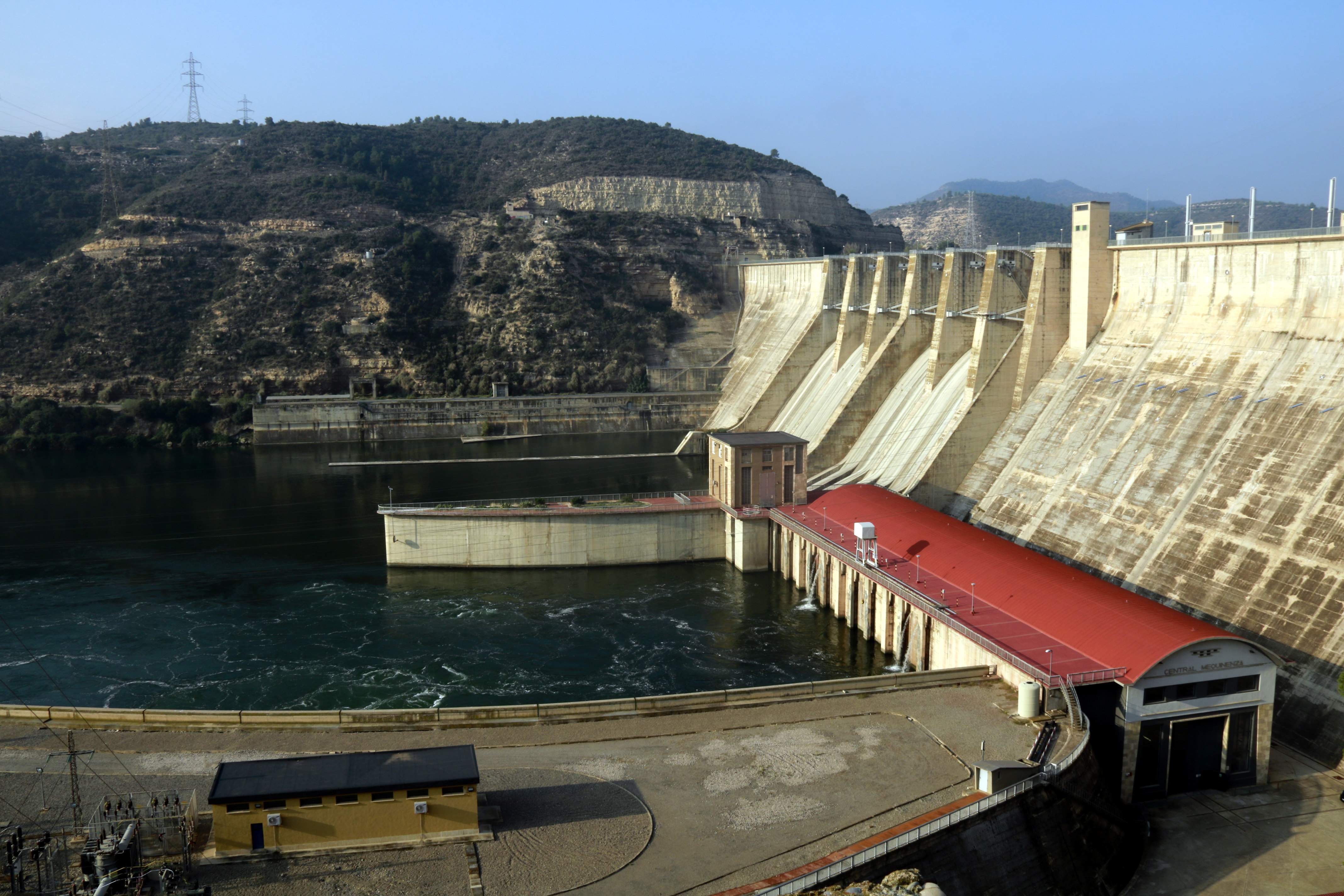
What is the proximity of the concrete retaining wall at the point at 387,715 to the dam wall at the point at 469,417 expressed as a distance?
52283mm

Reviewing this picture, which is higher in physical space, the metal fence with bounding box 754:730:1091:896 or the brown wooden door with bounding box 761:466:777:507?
the brown wooden door with bounding box 761:466:777:507

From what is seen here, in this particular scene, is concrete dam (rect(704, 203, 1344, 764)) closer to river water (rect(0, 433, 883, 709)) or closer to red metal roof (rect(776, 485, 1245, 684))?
red metal roof (rect(776, 485, 1245, 684))

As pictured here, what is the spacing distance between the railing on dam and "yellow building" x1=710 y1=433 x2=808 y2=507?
45.5ft

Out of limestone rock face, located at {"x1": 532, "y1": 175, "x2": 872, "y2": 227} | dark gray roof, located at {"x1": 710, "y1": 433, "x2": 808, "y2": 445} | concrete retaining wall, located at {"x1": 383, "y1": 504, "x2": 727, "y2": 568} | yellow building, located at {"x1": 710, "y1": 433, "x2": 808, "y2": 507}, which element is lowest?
concrete retaining wall, located at {"x1": 383, "y1": 504, "x2": 727, "y2": 568}

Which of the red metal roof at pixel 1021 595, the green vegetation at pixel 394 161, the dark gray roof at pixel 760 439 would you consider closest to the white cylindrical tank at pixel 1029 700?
the red metal roof at pixel 1021 595

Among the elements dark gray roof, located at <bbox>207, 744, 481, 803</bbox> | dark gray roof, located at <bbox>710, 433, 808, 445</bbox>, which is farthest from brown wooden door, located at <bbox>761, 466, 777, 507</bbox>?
dark gray roof, located at <bbox>207, 744, 481, 803</bbox>

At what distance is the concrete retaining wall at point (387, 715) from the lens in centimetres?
2281

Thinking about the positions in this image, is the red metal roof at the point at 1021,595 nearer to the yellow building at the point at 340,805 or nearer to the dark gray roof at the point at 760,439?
the dark gray roof at the point at 760,439

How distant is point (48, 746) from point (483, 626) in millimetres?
15307

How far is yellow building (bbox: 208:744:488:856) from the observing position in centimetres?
1759

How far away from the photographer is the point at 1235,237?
36.6m

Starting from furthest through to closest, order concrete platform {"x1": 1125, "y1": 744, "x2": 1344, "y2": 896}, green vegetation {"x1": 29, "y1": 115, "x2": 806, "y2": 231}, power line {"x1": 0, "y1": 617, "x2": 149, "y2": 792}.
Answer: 1. green vegetation {"x1": 29, "y1": 115, "x2": 806, "y2": 231}
2. power line {"x1": 0, "y1": 617, "x2": 149, "y2": 792}
3. concrete platform {"x1": 1125, "y1": 744, "x2": 1344, "y2": 896}

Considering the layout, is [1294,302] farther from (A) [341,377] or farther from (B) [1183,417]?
(A) [341,377]

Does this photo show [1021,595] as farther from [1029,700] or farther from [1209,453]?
[1209,453]
